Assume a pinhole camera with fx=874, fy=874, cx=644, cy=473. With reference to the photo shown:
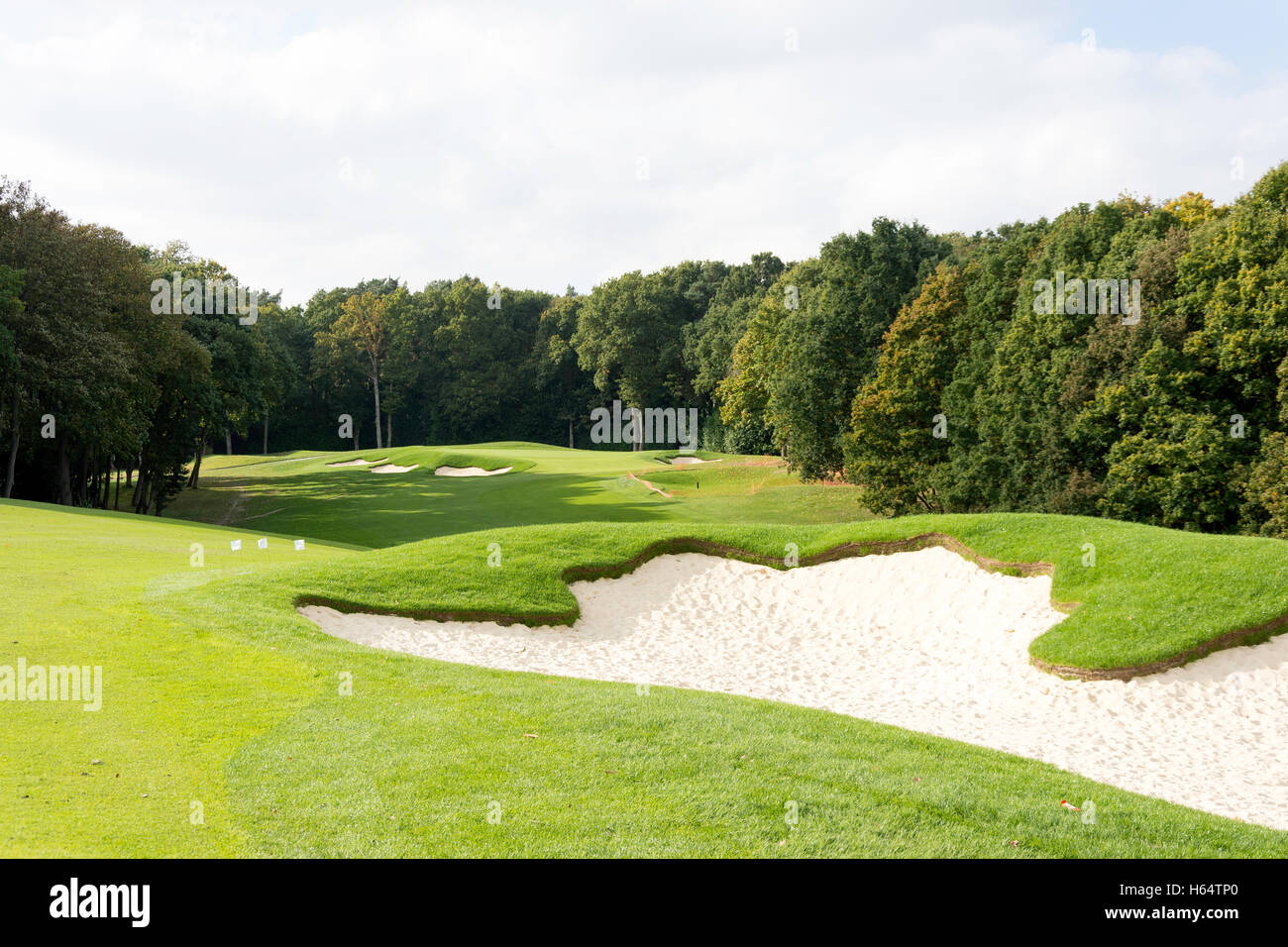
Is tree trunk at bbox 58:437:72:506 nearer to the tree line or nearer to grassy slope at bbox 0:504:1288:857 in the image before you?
the tree line

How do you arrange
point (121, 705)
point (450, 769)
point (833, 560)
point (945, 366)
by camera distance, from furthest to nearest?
point (945, 366), point (833, 560), point (121, 705), point (450, 769)

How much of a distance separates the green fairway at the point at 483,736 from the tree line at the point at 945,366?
8.21 meters

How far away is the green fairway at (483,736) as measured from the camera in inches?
276

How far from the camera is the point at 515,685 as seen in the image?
11.6 metres

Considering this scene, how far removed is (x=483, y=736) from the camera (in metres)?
9.28

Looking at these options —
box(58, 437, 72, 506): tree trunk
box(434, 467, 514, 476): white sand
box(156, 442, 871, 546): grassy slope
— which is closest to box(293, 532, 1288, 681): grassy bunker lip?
box(156, 442, 871, 546): grassy slope

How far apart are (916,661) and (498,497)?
2860cm

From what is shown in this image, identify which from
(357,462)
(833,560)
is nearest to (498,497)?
(357,462)

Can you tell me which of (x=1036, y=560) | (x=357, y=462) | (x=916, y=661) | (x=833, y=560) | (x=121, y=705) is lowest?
(x=916, y=661)

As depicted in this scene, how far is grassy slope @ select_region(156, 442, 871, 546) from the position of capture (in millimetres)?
36781

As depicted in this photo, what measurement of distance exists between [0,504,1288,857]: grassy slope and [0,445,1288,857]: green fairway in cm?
3

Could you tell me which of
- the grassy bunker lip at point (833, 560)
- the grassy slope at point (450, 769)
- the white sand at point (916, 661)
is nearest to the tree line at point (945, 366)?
the grassy bunker lip at point (833, 560)

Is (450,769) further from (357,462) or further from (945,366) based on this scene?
(357,462)
